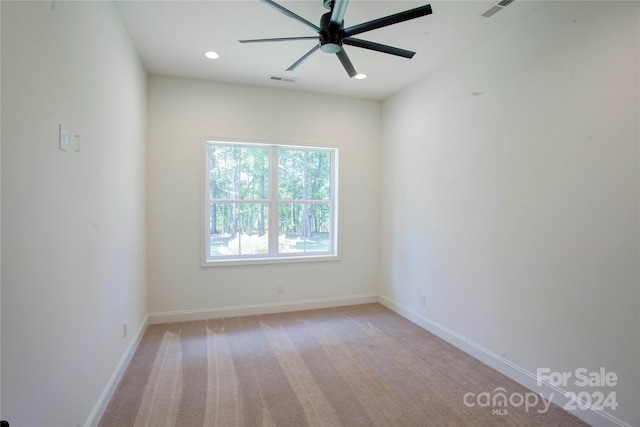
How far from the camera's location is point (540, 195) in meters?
2.30

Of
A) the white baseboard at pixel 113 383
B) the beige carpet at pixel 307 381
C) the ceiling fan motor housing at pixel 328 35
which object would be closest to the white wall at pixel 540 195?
the beige carpet at pixel 307 381

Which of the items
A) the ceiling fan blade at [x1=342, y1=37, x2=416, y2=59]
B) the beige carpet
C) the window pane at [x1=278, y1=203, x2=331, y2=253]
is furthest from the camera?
the window pane at [x1=278, y1=203, x2=331, y2=253]

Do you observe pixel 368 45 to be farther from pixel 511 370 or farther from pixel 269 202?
pixel 511 370

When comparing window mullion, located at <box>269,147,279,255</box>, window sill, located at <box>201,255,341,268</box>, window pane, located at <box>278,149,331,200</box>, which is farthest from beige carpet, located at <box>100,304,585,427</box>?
window pane, located at <box>278,149,331,200</box>

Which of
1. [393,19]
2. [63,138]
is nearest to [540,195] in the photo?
[393,19]

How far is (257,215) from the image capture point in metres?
4.06

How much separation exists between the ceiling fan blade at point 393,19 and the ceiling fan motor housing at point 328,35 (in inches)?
2.1

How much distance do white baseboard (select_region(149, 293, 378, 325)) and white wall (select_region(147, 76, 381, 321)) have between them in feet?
0.09

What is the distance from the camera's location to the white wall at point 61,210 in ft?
3.84

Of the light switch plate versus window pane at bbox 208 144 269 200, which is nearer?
the light switch plate

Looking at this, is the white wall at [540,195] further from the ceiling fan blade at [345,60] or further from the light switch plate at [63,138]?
the light switch plate at [63,138]

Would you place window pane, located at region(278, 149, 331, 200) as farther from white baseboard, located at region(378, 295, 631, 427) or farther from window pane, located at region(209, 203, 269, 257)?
white baseboard, located at region(378, 295, 631, 427)

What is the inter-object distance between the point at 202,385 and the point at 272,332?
1.07m

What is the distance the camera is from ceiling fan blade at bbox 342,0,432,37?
1.84 meters
